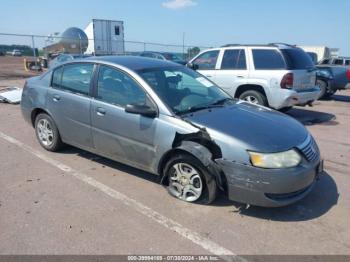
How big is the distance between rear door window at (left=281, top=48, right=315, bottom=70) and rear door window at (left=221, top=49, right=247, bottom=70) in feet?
3.27

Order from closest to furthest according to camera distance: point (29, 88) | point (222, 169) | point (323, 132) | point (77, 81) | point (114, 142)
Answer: point (222, 169)
point (114, 142)
point (77, 81)
point (29, 88)
point (323, 132)

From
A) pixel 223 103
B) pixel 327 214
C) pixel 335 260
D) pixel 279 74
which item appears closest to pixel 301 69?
pixel 279 74

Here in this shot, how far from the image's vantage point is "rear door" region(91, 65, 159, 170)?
4.14 metres

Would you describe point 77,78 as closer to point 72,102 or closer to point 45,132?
point 72,102

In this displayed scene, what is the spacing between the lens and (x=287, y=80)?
7.66 m

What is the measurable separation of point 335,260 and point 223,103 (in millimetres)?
2370

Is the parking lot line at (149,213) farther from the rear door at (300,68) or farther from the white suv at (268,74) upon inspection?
the rear door at (300,68)

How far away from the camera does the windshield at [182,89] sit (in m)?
4.20

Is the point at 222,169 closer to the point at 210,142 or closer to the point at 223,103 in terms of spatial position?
the point at 210,142

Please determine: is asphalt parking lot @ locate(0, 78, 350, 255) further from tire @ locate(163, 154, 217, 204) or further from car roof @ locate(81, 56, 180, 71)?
car roof @ locate(81, 56, 180, 71)

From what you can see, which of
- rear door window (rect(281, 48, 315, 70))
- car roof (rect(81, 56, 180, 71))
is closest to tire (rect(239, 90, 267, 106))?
rear door window (rect(281, 48, 315, 70))

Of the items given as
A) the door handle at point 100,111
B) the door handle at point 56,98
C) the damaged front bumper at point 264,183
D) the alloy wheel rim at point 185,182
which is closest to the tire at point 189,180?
the alloy wheel rim at point 185,182

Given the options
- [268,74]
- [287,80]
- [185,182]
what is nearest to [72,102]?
[185,182]

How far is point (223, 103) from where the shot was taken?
4.64m
